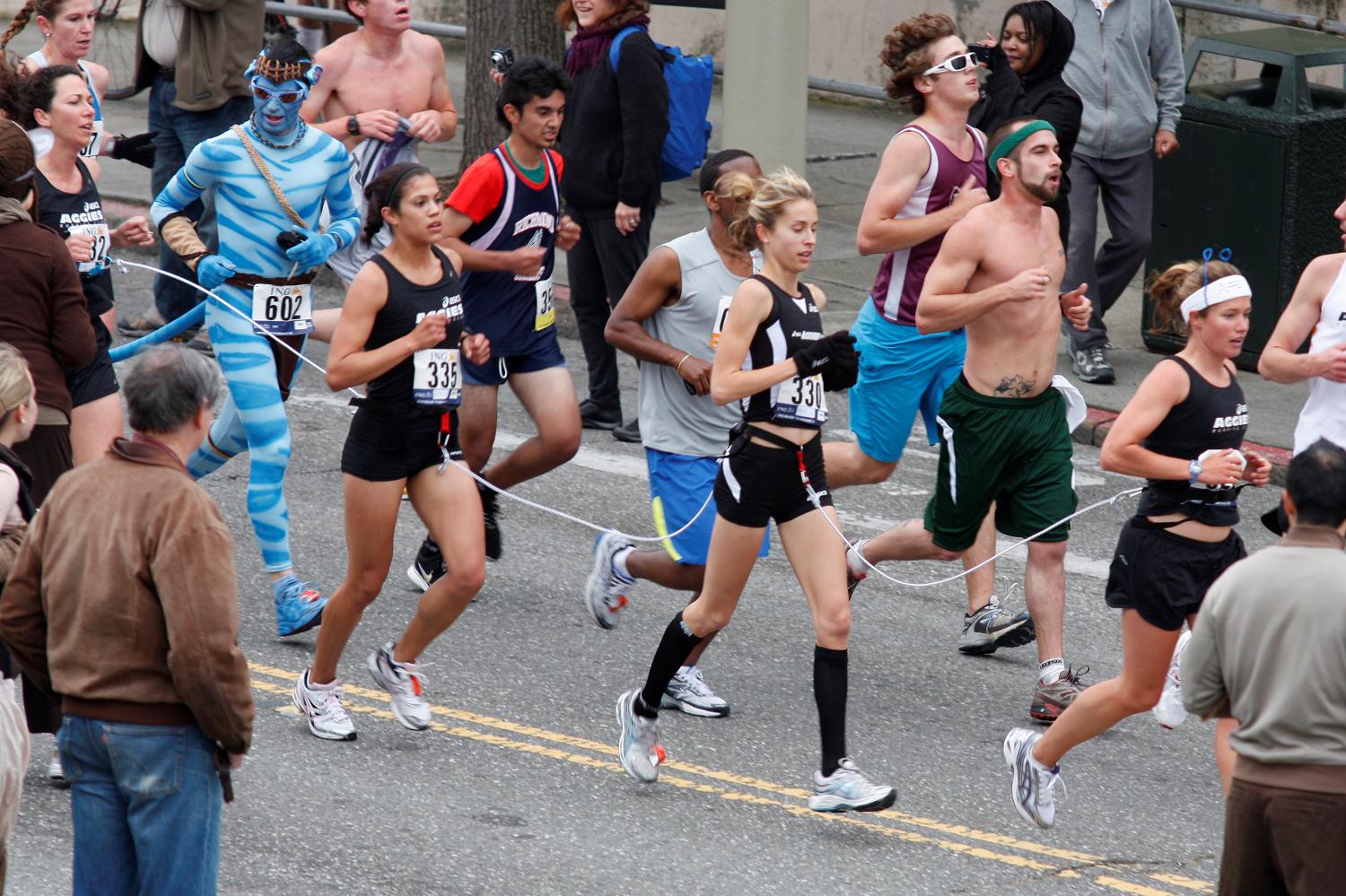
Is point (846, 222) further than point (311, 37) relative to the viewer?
No

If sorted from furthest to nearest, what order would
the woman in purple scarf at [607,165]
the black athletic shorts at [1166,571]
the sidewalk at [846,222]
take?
the sidewalk at [846,222] → the woman in purple scarf at [607,165] → the black athletic shorts at [1166,571]

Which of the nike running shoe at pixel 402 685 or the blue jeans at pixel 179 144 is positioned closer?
the nike running shoe at pixel 402 685

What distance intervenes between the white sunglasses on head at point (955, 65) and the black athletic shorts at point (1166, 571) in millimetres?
2540

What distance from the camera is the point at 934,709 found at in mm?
6934

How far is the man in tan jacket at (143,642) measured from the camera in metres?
4.12

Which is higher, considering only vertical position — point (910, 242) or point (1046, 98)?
point (1046, 98)

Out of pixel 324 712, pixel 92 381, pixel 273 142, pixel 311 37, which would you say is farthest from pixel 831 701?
pixel 311 37

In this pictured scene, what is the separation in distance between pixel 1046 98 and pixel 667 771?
5158 millimetres

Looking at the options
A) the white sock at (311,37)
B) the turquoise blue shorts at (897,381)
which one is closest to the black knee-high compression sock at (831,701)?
the turquoise blue shorts at (897,381)

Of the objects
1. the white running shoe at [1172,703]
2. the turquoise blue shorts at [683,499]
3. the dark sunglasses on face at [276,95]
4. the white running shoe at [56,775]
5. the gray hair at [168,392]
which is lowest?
the white running shoe at [56,775]

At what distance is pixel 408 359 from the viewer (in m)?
6.45

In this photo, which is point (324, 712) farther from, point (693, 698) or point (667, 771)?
point (693, 698)

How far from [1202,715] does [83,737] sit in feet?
7.88

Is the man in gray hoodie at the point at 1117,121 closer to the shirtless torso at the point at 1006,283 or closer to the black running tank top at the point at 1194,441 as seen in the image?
the shirtless torso at the point at 1006,283
